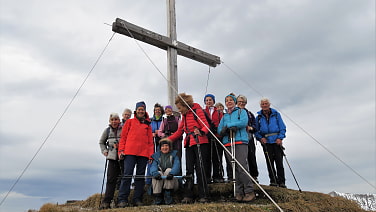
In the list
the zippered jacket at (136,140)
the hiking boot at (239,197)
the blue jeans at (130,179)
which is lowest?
the hiking boot at (239,197)

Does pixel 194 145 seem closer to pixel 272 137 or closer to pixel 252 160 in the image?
pixel 252 160

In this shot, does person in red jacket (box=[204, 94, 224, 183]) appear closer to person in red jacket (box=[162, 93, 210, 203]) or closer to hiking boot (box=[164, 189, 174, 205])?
person in red jacket (box=[162, 93, 210, 203])

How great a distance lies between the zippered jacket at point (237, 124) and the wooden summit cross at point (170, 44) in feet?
7.95

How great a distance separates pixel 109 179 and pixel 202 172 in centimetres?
215

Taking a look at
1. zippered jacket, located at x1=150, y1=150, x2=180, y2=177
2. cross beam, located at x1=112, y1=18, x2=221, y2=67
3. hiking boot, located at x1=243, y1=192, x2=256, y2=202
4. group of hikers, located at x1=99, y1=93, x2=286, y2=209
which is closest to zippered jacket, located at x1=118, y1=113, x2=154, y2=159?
group of hikers, located at x1=99, y1=93, x2=286, y2=209

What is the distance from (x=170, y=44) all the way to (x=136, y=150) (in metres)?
4.52

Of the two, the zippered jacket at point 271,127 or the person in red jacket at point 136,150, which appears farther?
the zippered jacket at point 271,127

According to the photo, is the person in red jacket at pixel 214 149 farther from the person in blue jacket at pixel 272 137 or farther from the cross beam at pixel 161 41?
the cross beam at pixel 161 41

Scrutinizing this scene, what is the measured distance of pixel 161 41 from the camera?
9344 millimetres

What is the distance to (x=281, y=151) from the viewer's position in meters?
7.30

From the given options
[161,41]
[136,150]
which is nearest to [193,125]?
[136,150]

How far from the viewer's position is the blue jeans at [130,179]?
6051 millimetres

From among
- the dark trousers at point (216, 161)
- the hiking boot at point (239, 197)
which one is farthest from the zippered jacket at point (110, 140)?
the hiking boot at point (239, 197)

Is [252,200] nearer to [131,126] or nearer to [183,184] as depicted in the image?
[183,184]
